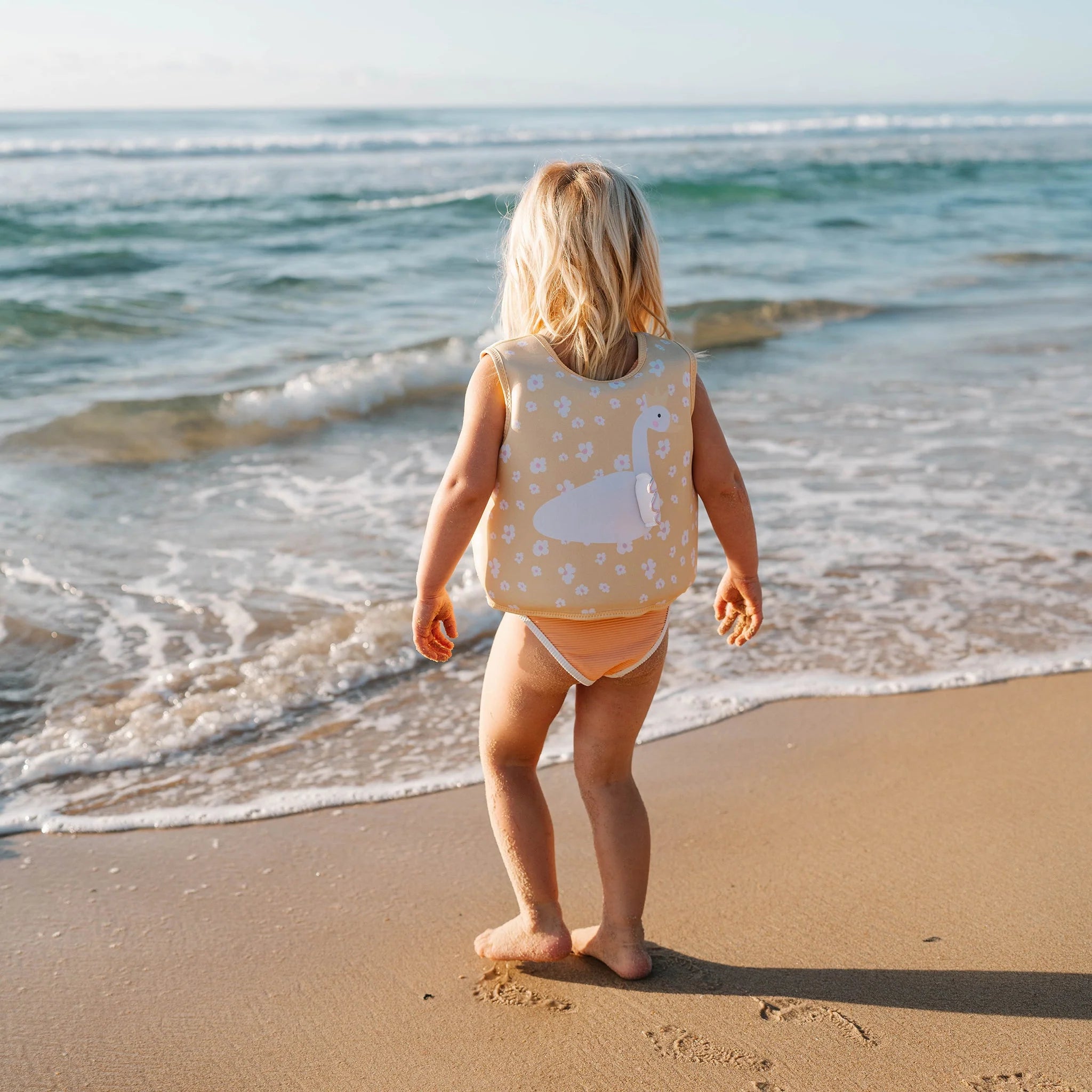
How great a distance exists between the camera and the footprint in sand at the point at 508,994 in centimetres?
222

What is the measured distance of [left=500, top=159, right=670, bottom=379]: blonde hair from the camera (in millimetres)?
2092

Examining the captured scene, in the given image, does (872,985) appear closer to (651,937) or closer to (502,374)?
(651,937)

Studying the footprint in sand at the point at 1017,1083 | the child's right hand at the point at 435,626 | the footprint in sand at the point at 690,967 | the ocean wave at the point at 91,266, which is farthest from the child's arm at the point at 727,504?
the ocean wave at the point at 91,266

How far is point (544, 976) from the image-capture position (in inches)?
91.0

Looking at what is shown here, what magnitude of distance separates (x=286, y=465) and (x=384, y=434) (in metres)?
0.89

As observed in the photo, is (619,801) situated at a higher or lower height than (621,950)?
higher

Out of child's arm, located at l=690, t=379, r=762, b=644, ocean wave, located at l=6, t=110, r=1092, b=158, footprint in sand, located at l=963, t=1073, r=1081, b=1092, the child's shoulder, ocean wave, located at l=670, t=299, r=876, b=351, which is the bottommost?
footprint in sand, located at l=963, t=1073, r=1081, b=1092

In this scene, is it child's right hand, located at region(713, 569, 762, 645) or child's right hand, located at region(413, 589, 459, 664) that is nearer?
child's right hand, located at region(413, 589, 459, 664)

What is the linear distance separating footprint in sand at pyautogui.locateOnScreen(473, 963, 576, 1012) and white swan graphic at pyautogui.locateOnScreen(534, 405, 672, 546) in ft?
2.98

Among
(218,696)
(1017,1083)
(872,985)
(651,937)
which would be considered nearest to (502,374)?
(651,937)

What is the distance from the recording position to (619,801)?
2293mm

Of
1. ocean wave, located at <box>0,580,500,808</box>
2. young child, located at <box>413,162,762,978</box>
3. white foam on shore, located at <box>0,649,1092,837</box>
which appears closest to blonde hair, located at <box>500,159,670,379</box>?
young child, located at <box>413,162,762,978</box>

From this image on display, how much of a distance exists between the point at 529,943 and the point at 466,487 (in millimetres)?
940

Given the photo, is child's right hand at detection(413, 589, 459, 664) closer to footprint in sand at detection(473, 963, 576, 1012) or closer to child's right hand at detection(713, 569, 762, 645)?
child's right hand at detection(713, 569, 762, 645)
